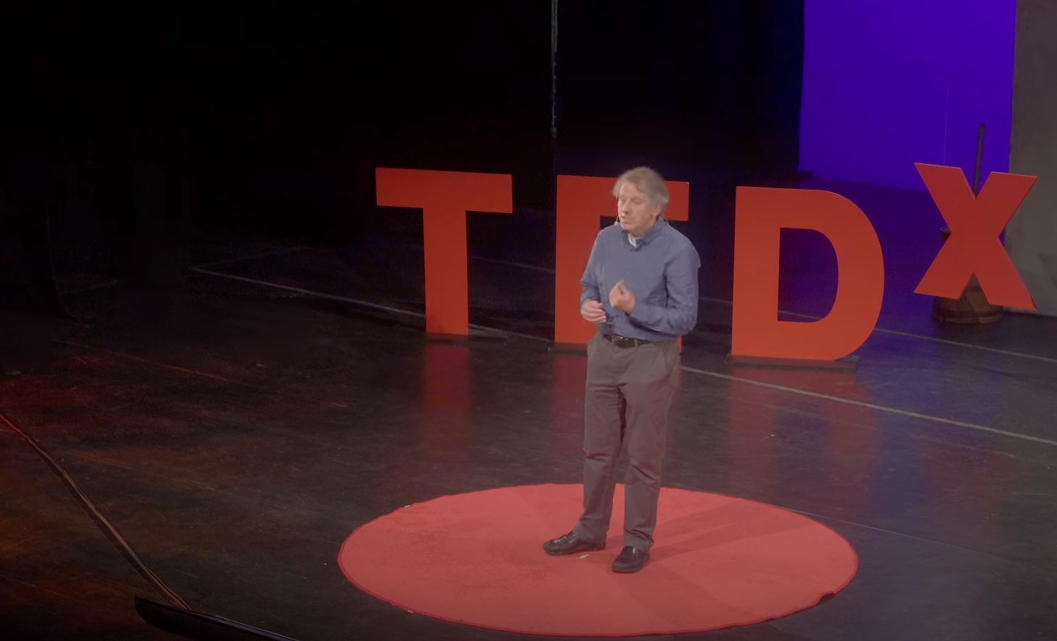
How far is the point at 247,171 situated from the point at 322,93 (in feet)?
4.13

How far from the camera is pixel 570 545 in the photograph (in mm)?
5977

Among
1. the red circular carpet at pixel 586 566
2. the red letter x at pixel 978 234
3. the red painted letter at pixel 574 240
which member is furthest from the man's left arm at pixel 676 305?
the red letter x at pixel 978 234

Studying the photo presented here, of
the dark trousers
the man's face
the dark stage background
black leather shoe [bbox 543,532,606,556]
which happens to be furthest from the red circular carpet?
the dark stage background

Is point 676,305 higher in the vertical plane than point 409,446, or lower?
higher

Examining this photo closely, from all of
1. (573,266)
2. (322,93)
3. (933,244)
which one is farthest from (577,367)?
(322,93)

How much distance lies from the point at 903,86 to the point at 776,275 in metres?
7.73

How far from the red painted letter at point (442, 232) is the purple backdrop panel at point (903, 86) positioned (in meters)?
7.15

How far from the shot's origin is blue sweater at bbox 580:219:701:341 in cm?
559

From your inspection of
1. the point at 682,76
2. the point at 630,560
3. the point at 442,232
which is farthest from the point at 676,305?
the point at 682,76

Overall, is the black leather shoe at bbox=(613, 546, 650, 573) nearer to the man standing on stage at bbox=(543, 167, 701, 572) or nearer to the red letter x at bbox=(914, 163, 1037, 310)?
the man standing on stage at bbox=(543, 167, 701, 572)

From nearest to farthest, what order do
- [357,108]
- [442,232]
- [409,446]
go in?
[409,446], [442,232], [357,108]

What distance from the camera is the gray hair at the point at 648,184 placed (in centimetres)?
559

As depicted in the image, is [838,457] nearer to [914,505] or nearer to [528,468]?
[914,505]

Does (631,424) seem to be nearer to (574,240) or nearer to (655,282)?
(655,282)
